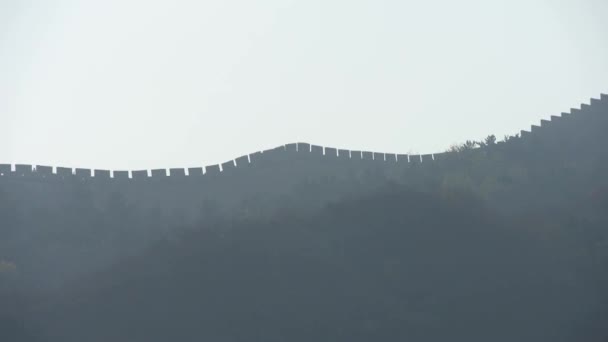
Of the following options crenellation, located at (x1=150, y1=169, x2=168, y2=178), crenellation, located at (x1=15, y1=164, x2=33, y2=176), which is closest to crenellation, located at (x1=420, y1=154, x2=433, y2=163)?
crenellation, located at (x1=150, y1=169, x2=168, y2=178)

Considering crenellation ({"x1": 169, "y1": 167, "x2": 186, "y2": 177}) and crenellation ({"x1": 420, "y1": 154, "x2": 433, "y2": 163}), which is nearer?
crenellation ({"x1": 169, "y1": 167, "x2": 186, "y2": 177})

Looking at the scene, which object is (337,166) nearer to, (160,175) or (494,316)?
(160,175)

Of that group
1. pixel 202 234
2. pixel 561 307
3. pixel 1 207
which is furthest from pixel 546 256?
pixel 1 207

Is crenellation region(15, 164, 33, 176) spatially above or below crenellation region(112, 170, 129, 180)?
above

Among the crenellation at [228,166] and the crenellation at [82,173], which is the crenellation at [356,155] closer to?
the crenellation at [228,166]

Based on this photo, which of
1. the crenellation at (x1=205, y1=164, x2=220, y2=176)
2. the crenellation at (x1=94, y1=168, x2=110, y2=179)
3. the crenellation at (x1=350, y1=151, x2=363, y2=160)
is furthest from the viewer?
the crenellation at (x1=350, y1=151, x2=363, y2=160)

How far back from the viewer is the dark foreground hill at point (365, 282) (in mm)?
43750

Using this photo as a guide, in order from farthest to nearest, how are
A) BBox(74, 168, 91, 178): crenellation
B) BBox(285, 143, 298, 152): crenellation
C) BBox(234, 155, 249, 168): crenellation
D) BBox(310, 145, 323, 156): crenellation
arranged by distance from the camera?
1. BBox(310, 145, 323, 156): crenellation
2. BBox(285, 143, 298, 152): crenellation
3. BBox(234, 155, 249, 168): crenellation
4. BBox(74, 168, 91, 178): crenellation

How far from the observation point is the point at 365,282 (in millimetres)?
47312

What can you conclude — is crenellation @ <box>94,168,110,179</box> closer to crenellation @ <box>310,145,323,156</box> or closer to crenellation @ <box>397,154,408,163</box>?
crenellation @ <box>310,145,323,156</box>

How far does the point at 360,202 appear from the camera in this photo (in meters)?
53.2

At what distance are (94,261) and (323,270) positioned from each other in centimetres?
619

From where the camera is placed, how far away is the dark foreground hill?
43.8 m

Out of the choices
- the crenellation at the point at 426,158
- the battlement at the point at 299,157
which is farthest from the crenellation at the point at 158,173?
the crenellation at the point at 426,158
